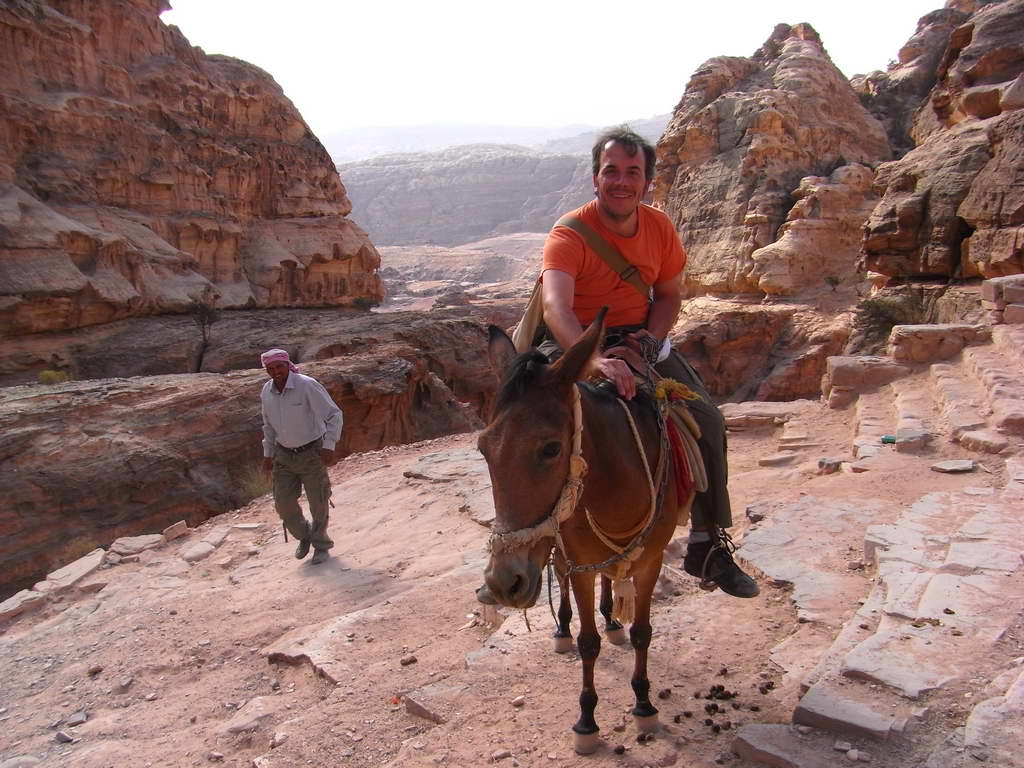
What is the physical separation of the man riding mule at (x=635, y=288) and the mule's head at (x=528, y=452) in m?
0.66

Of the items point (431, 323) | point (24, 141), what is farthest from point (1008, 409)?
point (24, 141)

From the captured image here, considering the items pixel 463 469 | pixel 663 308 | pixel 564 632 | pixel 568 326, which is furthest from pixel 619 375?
pixel 463 469

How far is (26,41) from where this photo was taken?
29094 mm

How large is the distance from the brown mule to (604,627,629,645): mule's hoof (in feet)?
2.51

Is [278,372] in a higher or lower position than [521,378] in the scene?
lower

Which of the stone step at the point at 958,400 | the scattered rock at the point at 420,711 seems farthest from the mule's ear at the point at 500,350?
the stone step at the point at 958,400

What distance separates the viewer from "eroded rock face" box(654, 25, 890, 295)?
29844 mm

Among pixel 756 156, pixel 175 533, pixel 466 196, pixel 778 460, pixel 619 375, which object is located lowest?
pixel 175 533

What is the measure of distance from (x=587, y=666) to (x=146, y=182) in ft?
118

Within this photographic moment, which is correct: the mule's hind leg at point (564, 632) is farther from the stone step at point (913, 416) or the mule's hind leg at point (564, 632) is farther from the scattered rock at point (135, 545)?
the scattered rock at point (135, 545)

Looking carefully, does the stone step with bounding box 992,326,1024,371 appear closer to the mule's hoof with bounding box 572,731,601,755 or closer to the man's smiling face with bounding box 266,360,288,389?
the mule's hoof with bounding box 572,731,601,755

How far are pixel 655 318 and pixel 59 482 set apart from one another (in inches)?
445

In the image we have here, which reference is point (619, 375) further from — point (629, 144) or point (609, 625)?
point (609, 625)

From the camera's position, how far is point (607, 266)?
3.53 metres
